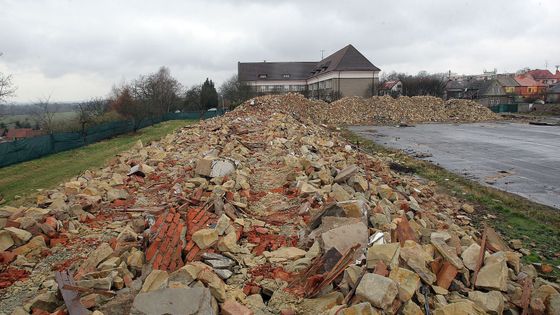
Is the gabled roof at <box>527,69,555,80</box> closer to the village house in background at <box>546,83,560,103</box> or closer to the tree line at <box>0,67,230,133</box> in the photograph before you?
the village house in background at <box>546,83,560,103</box>

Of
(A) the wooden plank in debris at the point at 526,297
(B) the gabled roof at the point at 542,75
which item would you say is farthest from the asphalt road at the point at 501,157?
(B) the gabled roof at the point at 542,75

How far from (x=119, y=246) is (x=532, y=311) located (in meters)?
5.10

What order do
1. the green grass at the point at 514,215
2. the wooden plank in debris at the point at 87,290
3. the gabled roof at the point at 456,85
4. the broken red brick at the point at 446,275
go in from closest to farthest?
1. the wooden plank in debris at the point at 87,290
2. the broken red brick at the point at 446,275
3. the green grass at the point at 514,215
4. the gabled roof at the point at 456,85

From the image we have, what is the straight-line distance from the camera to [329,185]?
7.76 meters

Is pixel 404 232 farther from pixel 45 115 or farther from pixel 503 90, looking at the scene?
pixel 503 90

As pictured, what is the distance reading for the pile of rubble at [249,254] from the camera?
395 centimetres

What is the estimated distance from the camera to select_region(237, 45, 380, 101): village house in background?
52.2 meters

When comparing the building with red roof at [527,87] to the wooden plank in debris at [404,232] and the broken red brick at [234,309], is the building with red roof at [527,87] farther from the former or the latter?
the broken red brick at [234,309]

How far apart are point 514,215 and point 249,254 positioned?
7371 millimetres

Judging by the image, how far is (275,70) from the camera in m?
65.5

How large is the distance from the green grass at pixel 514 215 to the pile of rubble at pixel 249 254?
543mm

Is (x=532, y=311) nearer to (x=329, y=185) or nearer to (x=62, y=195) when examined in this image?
(x=329, y=185)

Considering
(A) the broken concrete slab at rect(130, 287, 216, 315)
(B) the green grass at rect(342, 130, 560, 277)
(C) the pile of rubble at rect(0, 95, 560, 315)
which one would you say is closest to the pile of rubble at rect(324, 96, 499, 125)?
(B) the green grass at rect(342, 130, 560, 277)

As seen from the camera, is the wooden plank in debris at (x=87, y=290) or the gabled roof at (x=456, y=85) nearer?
the wooden plank in debris at (x=87, y=290)
